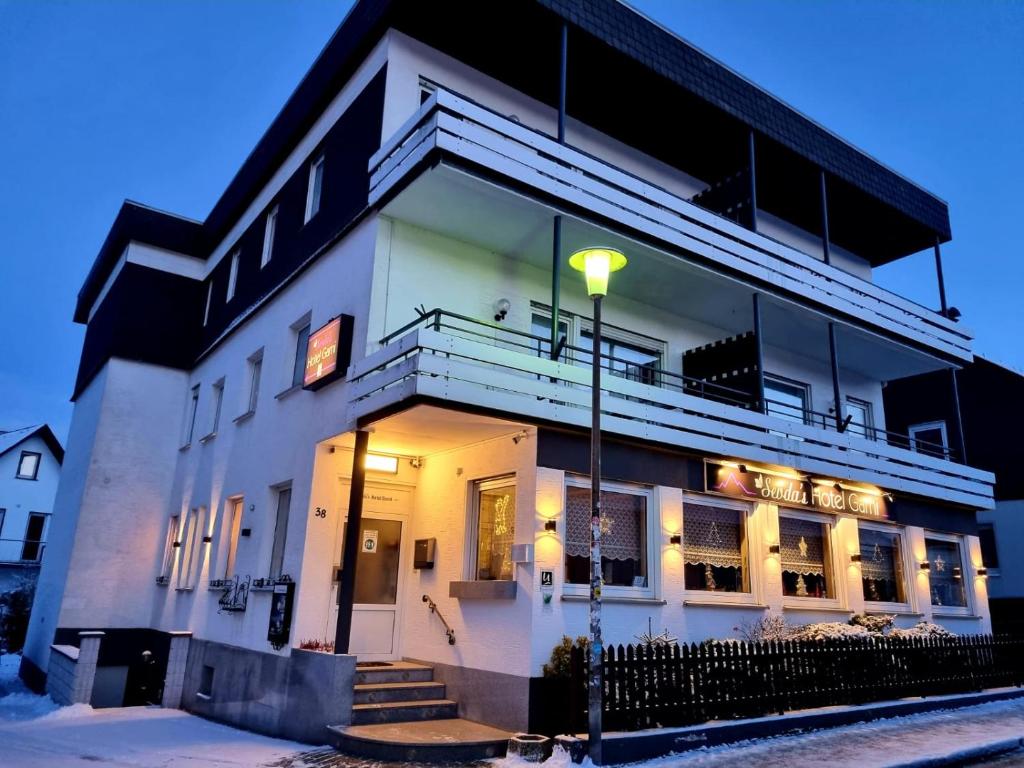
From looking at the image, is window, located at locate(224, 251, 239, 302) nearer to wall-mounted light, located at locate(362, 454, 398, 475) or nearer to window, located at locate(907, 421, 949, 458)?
wall-mounted light, located at locate(362, 454, 398, 475)

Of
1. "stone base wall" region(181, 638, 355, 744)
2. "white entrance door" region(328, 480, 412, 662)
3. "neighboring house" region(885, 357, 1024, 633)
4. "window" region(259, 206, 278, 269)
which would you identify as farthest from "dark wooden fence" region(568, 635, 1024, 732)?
"window" region(259, 206, 278, 269)

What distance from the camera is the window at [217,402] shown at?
16.4 meters

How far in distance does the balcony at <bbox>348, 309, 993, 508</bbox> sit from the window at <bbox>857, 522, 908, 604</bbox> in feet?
3.25

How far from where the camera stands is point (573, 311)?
40.6 ft

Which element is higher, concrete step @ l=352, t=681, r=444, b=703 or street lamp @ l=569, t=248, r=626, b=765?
street lamp @ l=569, t=248, r=626, b=765

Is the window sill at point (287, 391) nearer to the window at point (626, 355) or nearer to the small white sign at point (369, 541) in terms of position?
the small white sign at point (369, 541)

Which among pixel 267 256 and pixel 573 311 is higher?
pixel 267 256

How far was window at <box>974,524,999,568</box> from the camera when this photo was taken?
20984mm

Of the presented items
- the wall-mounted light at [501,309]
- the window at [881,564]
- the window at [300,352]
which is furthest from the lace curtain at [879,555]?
the window at [300,352]

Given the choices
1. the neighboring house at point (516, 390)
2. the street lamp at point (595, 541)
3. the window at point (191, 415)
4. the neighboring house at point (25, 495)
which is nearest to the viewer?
the street lamp at point (595, 541)

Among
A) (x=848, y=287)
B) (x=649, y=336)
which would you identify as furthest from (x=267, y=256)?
(x=848, y=287)

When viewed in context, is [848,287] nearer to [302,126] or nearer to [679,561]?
[679,561]

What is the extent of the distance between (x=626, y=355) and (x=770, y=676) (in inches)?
221

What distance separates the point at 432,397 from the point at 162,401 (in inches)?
491
